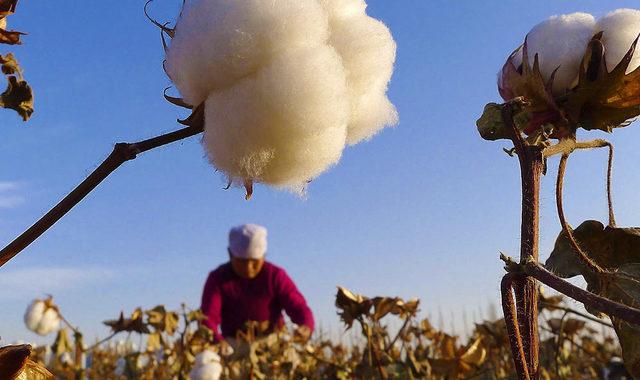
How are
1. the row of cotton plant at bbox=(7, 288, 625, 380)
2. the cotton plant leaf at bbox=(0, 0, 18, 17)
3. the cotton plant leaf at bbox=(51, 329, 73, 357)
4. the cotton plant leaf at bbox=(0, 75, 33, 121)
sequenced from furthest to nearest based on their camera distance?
the cotton plant leaf at bbox=(51, 329, 73, 357) → the row of cotton plant at bbox=(7, 288, 625, 380) → the cotton plant leaf at bbox=(0, 75, 33, 121) → the cotton plant leaf at bbox=(0, 0, 18, 17)

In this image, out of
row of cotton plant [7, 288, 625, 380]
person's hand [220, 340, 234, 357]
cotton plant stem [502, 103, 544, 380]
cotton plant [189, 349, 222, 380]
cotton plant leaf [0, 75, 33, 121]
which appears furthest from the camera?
person's hand [220, 340, 234, 357]

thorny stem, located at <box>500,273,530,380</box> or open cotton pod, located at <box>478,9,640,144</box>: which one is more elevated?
open cotton pod, located at <box>478,9,640,144</box>

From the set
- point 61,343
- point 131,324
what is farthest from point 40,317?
point 131,324

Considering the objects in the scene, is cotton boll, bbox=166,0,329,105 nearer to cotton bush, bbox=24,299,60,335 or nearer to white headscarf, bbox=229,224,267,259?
cotton bush, bbox=24,299,60,335

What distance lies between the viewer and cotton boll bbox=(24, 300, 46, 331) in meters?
4.28

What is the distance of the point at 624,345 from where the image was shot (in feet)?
2.18

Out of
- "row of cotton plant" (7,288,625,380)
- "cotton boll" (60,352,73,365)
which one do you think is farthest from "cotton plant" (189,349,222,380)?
"cotton boll" (60,352,73,365)

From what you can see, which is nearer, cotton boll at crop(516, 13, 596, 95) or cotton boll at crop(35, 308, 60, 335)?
cotton boll at crop(516, 13, 596, 95)

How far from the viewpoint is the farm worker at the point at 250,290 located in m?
5.79

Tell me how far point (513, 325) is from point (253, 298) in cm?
536

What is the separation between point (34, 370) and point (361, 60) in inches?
19.5

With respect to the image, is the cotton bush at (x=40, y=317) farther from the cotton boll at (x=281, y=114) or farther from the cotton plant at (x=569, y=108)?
the cotton plant at (x=569, y=108)

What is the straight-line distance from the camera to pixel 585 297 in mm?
573

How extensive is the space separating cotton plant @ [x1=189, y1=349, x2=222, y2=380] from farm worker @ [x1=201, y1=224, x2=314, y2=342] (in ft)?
8.29
